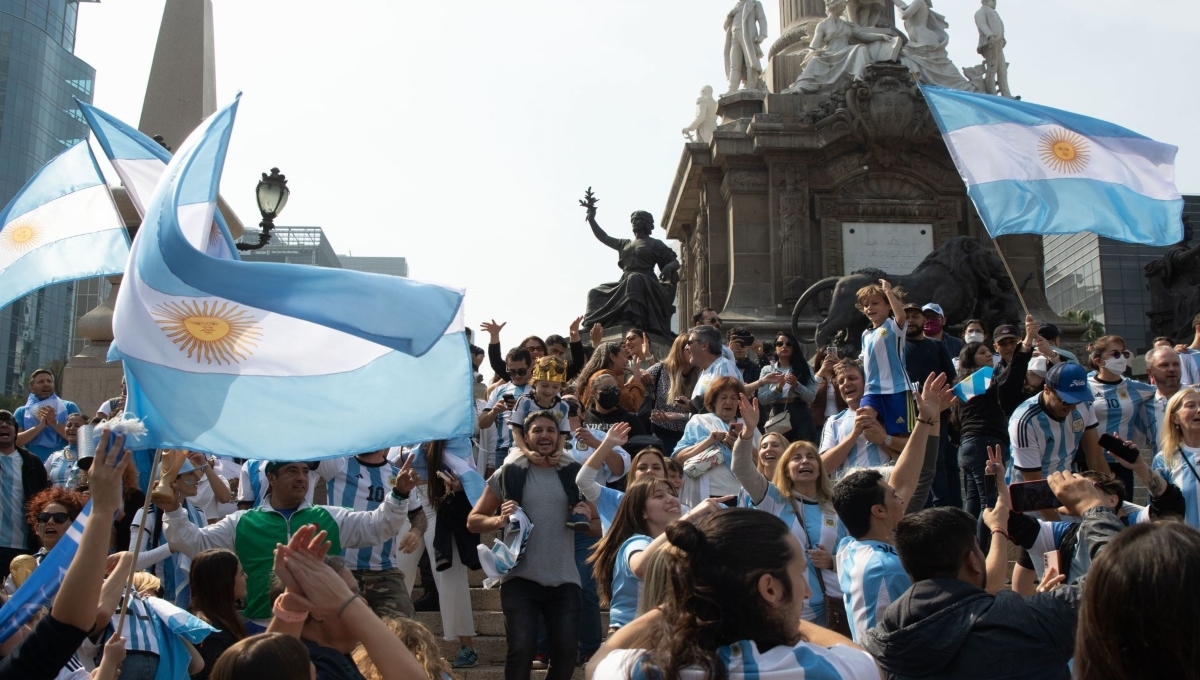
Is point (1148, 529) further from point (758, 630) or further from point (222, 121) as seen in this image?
point (222, 121)

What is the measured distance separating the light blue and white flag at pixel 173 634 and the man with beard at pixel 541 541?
213 centimetres

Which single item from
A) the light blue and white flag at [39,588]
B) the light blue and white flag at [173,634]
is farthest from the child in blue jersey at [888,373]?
the light blue and white flag at [39,588]

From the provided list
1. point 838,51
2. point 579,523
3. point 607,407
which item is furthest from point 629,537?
point 838,51

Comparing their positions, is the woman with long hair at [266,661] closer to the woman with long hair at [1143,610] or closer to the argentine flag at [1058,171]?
the woman with long hair at [1143,610]

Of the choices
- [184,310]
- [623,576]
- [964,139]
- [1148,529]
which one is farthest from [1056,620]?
[964,139]

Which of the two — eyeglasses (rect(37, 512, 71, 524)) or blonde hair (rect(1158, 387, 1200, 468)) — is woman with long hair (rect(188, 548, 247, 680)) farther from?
blonde hair (rect(1158, 387, 1200, 468))

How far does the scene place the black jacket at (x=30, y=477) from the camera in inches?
367

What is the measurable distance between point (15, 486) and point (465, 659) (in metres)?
3.82

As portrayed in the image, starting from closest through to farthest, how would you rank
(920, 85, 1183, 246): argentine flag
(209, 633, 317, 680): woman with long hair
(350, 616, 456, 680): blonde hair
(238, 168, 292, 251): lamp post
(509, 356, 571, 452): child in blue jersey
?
(209, 633, 317, 680): woman with long hair
(350, 616, 456, 680): blonde hair
(509, 356, 571, 452): child in blue jersey
(920, 85, 1183, 246): argentine flag
(238, 168, 292, 251): lamp post

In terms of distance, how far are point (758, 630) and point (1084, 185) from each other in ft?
22.0

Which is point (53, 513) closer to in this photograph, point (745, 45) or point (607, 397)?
point (607, 397)

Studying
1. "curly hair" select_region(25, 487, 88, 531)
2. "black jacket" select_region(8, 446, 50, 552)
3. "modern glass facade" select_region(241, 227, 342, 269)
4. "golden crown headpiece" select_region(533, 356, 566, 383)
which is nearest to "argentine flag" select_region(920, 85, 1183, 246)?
"golden crown headpiece" select_region(533, 356, 566, 383)

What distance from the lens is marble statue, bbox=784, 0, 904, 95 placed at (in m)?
23.2

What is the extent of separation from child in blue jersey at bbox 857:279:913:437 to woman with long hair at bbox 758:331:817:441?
104cm
